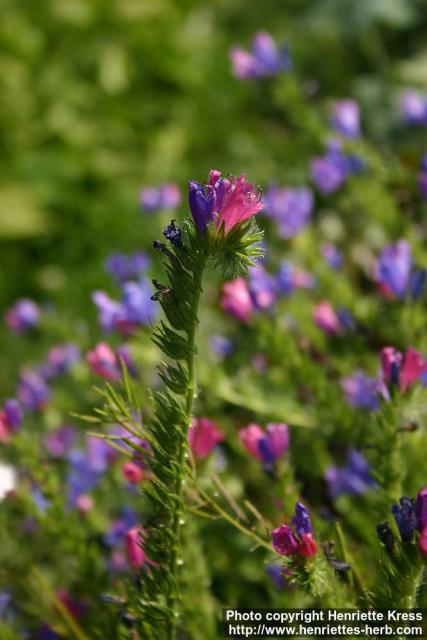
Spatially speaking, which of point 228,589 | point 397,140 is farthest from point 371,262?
point 228,589

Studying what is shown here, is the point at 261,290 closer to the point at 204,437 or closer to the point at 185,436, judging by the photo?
the point at 204,437

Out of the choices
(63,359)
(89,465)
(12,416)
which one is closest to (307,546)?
(12,416)

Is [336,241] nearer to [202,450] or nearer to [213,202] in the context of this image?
[202,450]

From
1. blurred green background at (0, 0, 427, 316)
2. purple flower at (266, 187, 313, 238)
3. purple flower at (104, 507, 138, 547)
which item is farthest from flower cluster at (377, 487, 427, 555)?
blurred green background at (0, 0, 427, 316)

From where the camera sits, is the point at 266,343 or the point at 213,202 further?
the point at 266,343

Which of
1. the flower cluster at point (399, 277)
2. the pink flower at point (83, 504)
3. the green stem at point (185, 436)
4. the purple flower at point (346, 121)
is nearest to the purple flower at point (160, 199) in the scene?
the purple flower at point (346, 121)

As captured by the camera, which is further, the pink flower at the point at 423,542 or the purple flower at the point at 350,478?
the purple flower at the point at 350,478

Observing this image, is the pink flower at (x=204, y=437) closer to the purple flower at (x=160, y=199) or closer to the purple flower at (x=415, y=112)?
the purple flower at (x=160, y=199)
